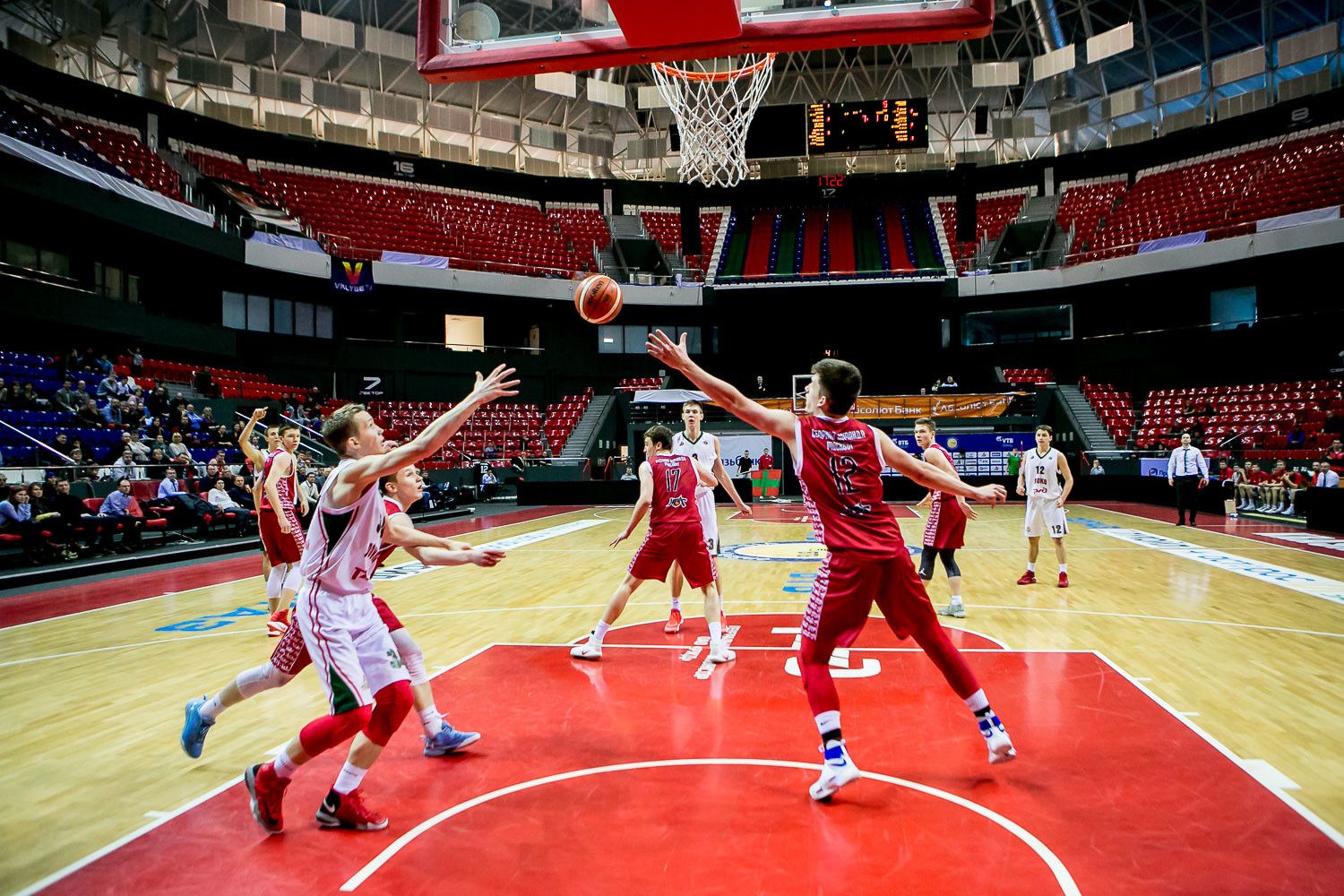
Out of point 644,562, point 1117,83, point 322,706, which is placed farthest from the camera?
point 1117,83

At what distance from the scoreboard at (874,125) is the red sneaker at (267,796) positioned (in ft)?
96.9

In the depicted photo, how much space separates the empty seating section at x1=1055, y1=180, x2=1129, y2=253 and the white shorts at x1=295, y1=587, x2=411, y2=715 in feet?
115

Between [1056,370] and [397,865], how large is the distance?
3543 cm

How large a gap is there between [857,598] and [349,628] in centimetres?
250

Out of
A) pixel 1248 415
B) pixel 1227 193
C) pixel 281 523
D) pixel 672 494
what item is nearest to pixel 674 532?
pixel 672 494

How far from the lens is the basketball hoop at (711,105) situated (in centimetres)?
1300

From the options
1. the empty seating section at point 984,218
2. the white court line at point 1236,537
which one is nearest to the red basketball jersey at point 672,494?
the white court line at point 1236,537

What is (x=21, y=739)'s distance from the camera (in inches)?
199

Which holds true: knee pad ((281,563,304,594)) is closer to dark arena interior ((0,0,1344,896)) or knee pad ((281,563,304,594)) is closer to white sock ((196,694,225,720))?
dark arena interior ((0,0,1344,896))

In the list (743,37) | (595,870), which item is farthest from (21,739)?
(743,37)

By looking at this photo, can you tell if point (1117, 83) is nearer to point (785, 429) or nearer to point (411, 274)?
point (411, 274)

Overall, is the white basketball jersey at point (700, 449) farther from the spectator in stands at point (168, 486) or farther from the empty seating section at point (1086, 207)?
the empty seating section at point (1086, 207)

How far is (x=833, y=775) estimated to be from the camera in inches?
155

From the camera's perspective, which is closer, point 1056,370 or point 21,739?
point 21,739
